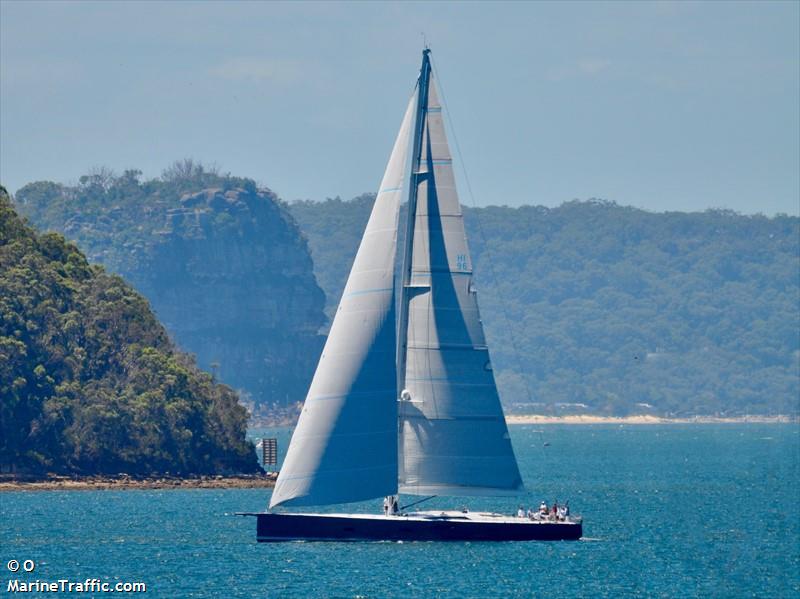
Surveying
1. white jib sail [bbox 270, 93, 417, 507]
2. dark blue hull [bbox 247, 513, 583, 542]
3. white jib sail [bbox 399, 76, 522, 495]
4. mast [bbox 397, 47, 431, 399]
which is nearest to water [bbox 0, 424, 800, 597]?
dark blue hull [bbox 247, 513, 583, 542]

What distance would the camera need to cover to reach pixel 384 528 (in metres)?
57.7

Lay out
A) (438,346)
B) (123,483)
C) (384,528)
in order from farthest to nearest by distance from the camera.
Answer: (123,483) < (438,346) < (384,528)

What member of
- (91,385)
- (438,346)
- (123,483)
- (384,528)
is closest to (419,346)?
(438,346)

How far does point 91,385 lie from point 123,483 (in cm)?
927

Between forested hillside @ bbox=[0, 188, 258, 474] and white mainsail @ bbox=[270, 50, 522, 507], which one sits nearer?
white mainsail @ bbox=[270, 50, 522, 507]

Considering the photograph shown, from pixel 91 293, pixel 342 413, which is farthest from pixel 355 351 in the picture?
pixel 91 293

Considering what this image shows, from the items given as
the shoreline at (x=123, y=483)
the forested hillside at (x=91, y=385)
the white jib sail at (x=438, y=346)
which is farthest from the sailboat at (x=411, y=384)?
the forested hillside at (x=91, y=385)

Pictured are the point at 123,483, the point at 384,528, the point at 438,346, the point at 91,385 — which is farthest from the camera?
the point at 91,385

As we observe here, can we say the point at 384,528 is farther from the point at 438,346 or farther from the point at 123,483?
the point at 123,483

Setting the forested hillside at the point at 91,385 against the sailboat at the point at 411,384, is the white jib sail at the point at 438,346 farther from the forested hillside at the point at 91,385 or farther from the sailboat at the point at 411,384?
the forested hillside at the point at 91,385

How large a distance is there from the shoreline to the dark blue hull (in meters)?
37.3

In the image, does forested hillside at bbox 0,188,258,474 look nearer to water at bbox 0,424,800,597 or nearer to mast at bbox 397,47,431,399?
water at bbox 0,424,800,597

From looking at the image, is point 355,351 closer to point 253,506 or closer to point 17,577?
point 17,577

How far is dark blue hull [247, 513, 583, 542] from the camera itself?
189 feet
